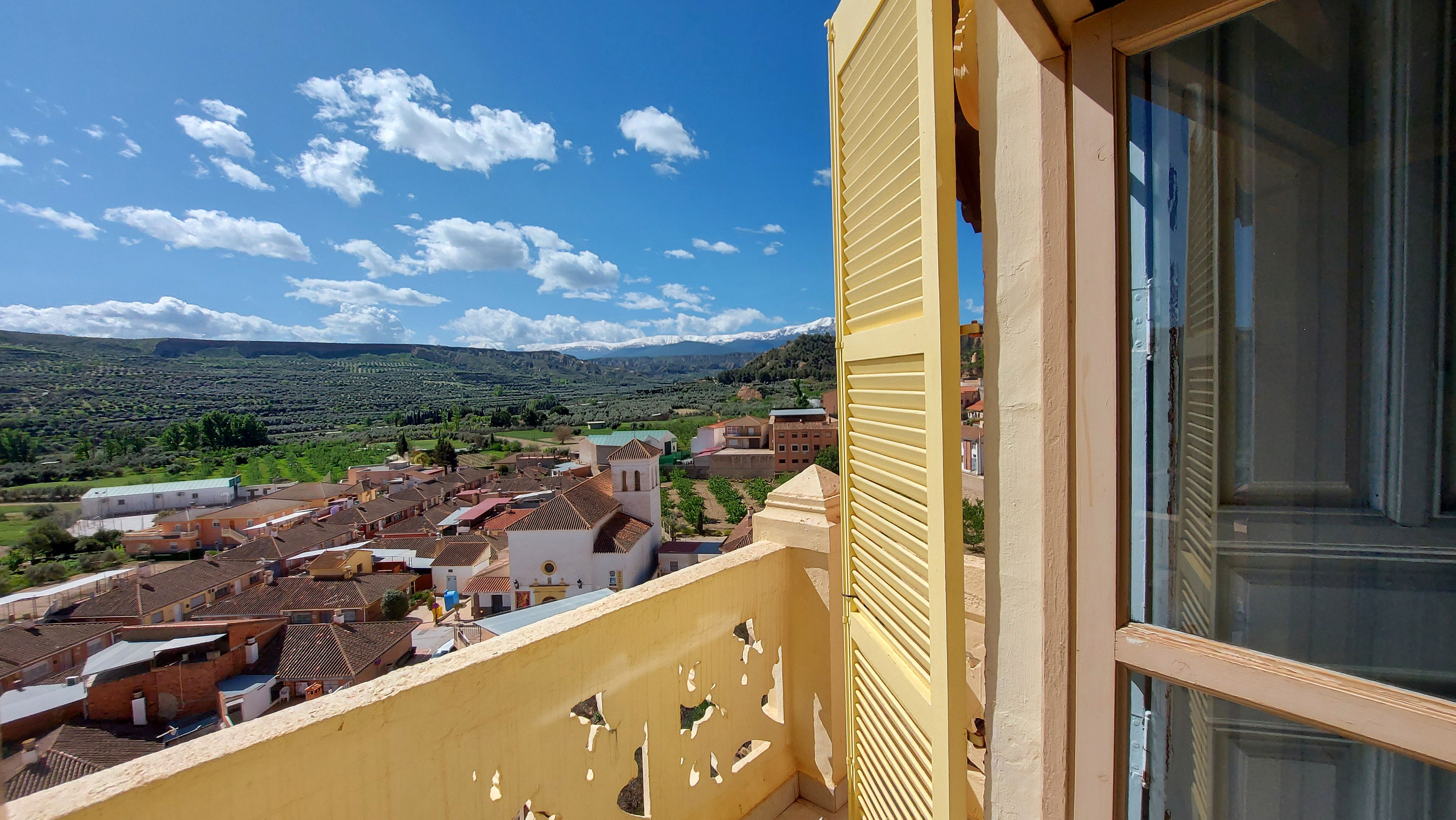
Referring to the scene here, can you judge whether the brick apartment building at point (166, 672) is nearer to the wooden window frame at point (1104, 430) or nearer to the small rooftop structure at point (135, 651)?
the small rooftop structure at point (135, 651)

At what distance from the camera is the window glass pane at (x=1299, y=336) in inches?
26.7

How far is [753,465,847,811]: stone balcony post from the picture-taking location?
2338mm

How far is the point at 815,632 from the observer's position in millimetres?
2385

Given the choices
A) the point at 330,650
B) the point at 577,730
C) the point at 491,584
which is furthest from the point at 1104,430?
the point at 491,584

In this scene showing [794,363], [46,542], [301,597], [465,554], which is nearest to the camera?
[301,597]

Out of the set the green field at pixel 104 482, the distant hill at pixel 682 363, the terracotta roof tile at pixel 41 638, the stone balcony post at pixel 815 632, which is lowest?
the terracotta roof tile at pixel 41 638

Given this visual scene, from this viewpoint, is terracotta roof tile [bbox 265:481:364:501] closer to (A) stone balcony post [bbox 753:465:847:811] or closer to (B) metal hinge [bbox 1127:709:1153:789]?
(A) stone balcony post [bbox 753:465:847:811]

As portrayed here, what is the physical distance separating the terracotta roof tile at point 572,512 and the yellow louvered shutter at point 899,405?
73.0 feet

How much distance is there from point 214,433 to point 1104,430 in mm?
79149

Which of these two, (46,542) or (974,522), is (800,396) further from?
(974,522)

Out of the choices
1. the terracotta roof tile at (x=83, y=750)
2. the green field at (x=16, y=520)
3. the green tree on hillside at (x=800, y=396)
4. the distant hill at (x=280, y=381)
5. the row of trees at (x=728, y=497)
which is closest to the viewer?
the terracotta roof tile at (x=83, y=750)

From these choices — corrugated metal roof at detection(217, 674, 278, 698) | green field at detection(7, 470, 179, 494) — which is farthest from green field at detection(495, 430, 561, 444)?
corrugated metal roof at detection(217, 674, 278, 698)

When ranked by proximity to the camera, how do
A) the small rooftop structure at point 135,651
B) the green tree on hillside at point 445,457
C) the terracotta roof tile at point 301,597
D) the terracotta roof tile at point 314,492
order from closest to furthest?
the small rooftop structure at point 135,651
the terracotta roof tile at point 301,597
the terracotta roof tile at point 314,492
the green tree on hillside at point 445,457

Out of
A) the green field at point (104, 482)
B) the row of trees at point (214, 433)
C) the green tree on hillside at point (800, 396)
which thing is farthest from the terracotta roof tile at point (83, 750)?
the green tree on hillside at point (800, 396)
